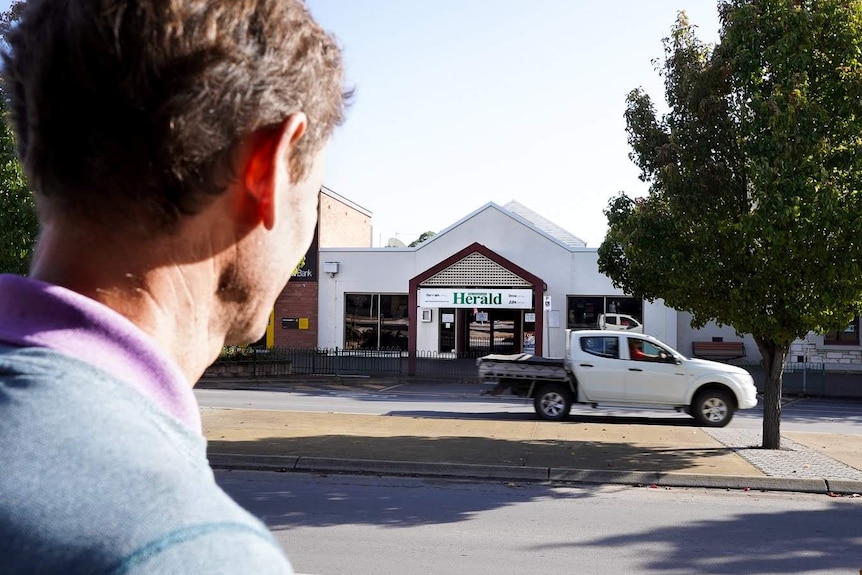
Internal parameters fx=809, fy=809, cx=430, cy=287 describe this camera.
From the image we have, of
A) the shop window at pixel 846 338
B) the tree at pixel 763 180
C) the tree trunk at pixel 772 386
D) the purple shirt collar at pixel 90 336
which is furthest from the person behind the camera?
the shop window at pixel 846 338

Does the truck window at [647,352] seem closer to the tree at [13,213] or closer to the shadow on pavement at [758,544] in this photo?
the shadow on pavement at [758,544]

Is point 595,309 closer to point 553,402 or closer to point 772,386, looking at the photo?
point 553,402

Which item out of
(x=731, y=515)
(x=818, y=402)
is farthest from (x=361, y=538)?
(x=818, y=402)

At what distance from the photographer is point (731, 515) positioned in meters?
8.36

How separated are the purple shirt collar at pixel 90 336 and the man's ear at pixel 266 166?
0.72 ft

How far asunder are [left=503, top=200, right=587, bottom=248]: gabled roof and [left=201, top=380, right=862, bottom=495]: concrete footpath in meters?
22.5

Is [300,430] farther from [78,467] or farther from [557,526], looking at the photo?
[78,467]

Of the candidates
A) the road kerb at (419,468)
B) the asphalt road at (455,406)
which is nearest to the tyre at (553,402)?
the asphalt road at (455,406)

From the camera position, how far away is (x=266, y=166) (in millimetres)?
994

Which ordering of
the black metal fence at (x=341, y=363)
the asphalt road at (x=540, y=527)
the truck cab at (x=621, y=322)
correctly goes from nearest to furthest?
1. the asphalt road at (x=540, y=527)
2. the black metal fence at (x=341, y=363)
3. the truck cab at (x=621, y=322)

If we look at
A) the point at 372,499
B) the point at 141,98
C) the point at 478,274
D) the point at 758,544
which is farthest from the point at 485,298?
the point at 141,98

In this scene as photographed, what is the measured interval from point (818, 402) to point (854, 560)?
1680 centimetres

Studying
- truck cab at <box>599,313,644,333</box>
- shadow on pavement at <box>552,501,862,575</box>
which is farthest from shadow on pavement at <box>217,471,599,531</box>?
truck cab at <box>599,313,644,333</box>

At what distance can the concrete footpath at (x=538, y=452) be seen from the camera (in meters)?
10.1
